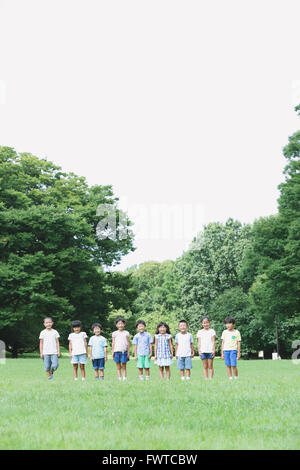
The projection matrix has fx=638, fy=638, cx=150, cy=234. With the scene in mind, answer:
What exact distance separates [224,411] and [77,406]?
8.18ft

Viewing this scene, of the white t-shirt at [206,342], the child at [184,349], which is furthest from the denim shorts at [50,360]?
the white t-shirt at [206,342]

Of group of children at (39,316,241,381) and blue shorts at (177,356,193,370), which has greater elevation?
group of children at (39,316,241,381)

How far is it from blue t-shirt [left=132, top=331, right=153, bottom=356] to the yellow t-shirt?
217cm

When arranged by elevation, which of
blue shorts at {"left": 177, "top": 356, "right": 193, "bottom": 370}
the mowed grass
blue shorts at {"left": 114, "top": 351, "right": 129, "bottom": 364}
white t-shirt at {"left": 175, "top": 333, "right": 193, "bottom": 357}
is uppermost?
white t-shirt at {"left": 175, "top": 333, "right": 193, "bottom": 357}

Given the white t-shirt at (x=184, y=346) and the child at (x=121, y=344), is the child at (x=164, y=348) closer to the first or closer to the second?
the white t-shirt at (x=184, y=346)

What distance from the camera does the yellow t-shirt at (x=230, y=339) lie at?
17328 millimetres

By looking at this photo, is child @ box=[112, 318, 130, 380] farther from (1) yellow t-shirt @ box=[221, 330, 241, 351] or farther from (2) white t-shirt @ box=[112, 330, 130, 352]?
(1) yellow t-shirt @ box=[221, 330, 241, 351]

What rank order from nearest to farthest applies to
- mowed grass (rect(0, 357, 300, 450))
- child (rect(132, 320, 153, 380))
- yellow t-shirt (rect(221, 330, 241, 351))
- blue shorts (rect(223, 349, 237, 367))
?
mowed grass (rect(0, 357, 300, 450)) → yellow t-shirt (rect(221, 330, 241, 351)) → blue shorts (rect(223, 349, 237, 367)) → child (rect(132, 320, 153, 380))

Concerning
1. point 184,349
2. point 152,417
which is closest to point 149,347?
point 184,349

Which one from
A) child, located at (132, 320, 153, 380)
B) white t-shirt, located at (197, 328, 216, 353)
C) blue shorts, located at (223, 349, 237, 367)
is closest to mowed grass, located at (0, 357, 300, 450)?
blue shorts, located at (223, 349, 237, 367)

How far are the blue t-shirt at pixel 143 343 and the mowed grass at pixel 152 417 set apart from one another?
401cm

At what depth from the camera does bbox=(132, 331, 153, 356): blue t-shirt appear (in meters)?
18.1

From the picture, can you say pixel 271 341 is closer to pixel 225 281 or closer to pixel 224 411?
pixel 225 281

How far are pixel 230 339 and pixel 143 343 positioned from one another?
251 cm
